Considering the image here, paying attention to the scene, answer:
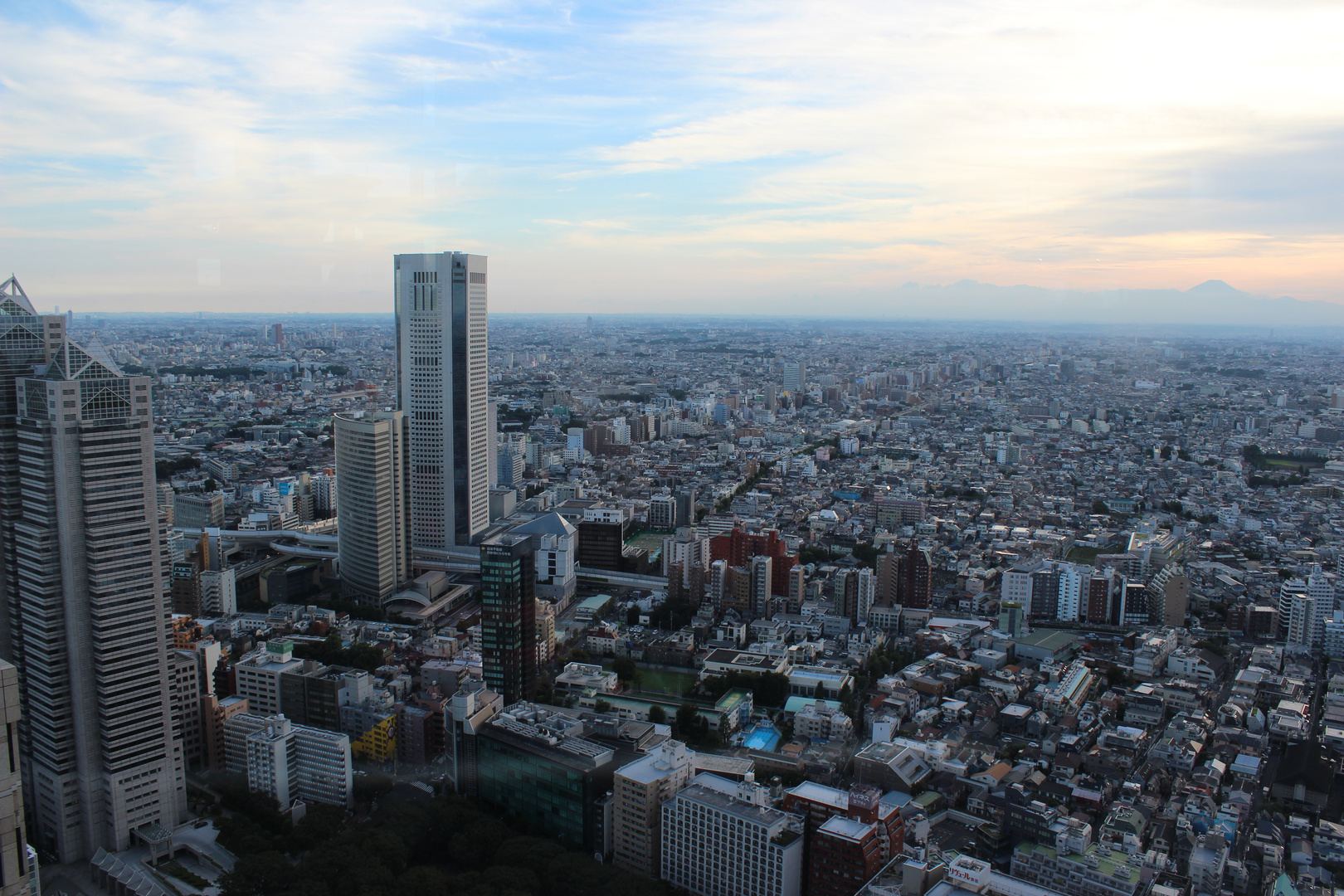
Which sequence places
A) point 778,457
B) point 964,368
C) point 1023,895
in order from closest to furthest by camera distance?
point 1023,895
point 778,457
point 964,368

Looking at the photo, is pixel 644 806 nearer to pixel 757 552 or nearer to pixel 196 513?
pixel 757 552

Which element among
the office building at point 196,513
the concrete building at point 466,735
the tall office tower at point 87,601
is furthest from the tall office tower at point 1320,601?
the office building at point 196,513

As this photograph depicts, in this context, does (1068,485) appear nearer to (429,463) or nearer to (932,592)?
(932,592)

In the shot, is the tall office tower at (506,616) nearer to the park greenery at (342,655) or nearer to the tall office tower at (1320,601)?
the park greenery at (342,655)

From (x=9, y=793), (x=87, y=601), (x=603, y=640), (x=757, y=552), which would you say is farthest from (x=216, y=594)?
(x=9, y=793)

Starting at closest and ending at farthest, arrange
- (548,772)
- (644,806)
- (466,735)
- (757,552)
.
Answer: (644,806)
(548,772)
(466,735)
(757,552)

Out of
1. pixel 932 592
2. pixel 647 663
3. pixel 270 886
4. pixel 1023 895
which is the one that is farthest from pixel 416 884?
pixel 932 592
